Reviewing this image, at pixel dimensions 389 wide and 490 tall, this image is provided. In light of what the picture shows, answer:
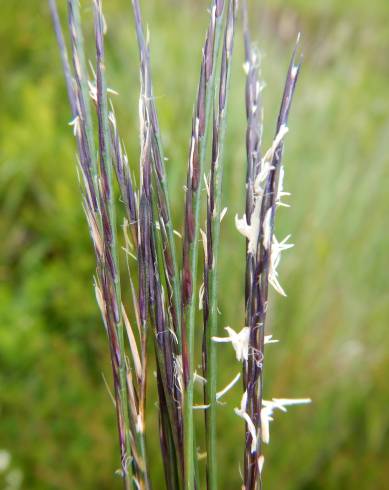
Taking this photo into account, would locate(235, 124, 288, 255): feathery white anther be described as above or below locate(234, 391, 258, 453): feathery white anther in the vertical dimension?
above

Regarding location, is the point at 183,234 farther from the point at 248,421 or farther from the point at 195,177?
the point at 248,421

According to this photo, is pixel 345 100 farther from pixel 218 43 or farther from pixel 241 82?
pixel 218 43

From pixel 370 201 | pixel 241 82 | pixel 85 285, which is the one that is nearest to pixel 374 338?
pixel 370 201

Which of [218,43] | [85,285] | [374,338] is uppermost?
[218,43]

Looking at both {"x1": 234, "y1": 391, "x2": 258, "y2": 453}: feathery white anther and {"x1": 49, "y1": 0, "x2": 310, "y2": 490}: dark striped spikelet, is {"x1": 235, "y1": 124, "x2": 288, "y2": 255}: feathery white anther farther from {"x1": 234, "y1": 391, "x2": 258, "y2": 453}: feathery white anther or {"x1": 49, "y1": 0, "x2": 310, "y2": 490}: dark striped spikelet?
{"x1": 234, "y1": 391, "x2": 258, "y2": 453}: feathery white anther

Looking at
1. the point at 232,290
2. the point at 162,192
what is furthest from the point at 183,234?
the point at 232,290

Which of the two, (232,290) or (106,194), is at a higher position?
(106,194)

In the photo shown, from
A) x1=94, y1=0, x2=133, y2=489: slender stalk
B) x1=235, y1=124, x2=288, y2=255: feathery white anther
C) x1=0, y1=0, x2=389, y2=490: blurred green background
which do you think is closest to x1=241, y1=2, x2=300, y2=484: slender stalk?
x1=235, y1=124, x2=288, y2=255: feathery white anther
